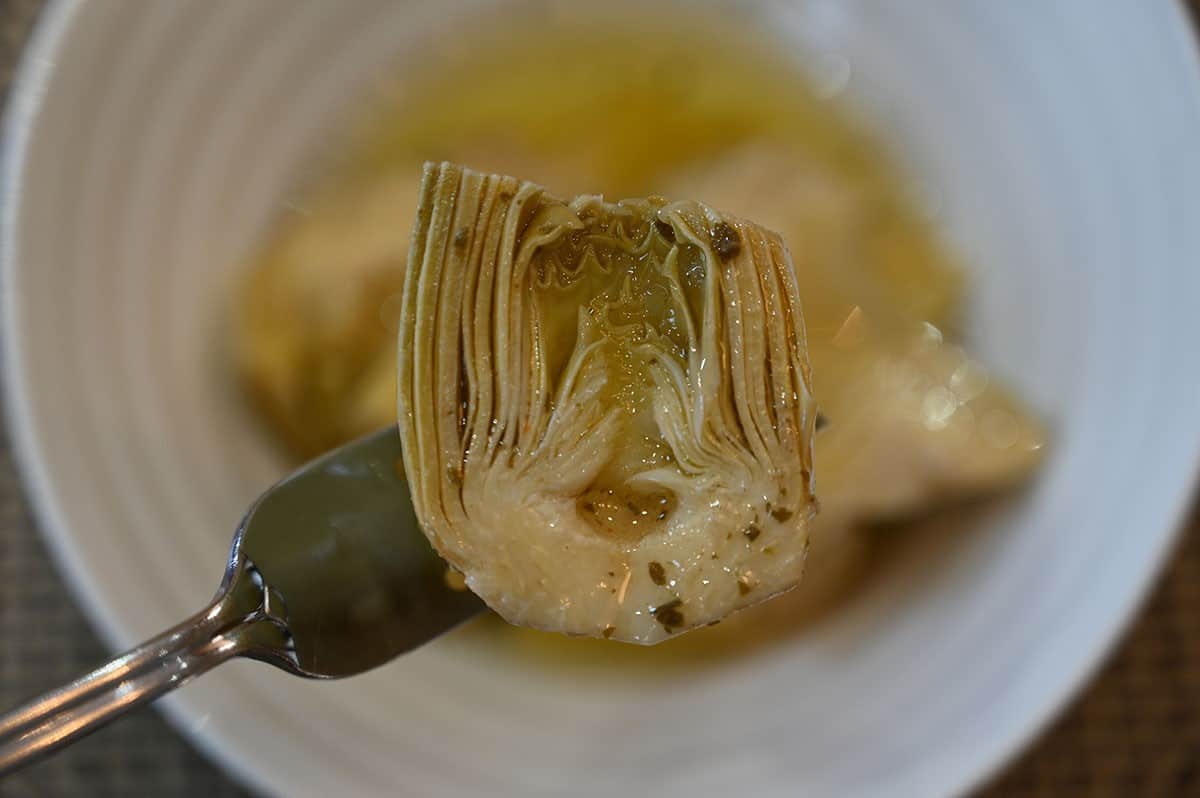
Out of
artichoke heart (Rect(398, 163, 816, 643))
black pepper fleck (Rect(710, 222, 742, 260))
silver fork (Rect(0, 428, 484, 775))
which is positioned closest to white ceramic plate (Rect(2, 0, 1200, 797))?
silver fork (Rect(0, 428, 484, 775))

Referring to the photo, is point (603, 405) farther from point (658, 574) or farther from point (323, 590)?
point (323, 590)

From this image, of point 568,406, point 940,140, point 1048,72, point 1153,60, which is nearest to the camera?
point 568,406

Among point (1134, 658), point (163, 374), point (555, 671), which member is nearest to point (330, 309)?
point (163, 374)

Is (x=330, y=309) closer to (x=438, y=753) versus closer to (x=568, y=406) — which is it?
(x=438, y=753)

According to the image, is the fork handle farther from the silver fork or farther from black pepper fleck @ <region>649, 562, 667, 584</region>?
black pepper fleck @ <region>649, 562, 667, 584</region>

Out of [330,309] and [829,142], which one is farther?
[829,142]

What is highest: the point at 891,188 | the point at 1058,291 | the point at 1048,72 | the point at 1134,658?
the point at 1048,72
